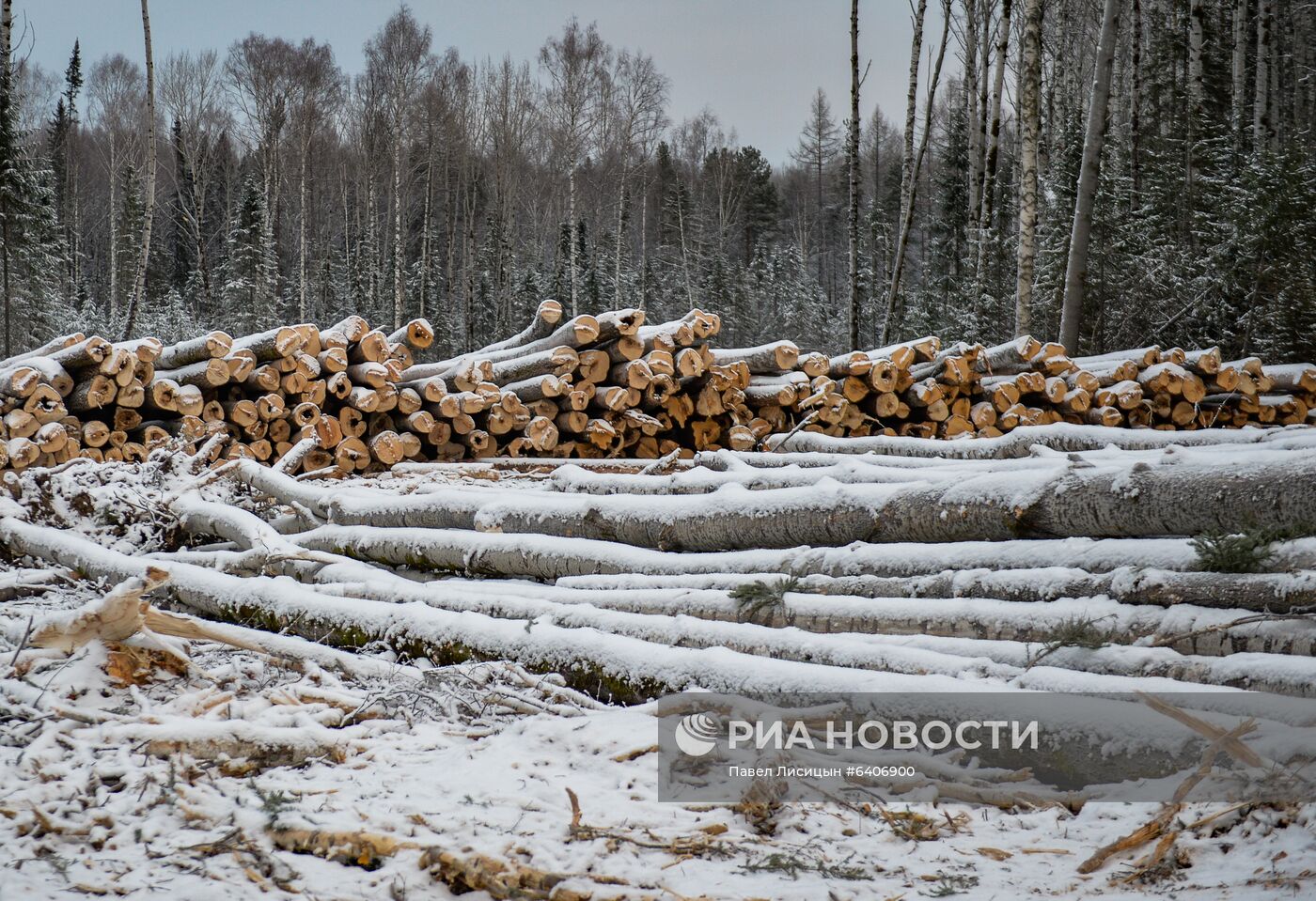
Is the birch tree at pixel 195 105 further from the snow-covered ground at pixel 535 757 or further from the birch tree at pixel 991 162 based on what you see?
the snow-covered ground at pixel 535 757

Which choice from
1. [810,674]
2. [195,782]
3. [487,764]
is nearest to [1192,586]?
[810,674]

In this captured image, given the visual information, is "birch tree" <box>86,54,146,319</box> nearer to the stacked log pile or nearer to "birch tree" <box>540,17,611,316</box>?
"birch tree" <box>540,17,611,316</box>

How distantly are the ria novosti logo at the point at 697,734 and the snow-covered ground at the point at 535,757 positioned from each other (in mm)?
108

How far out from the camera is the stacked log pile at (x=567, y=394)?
25.2ft

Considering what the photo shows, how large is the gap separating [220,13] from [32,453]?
114 feet

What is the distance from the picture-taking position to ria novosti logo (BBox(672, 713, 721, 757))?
2.74 m

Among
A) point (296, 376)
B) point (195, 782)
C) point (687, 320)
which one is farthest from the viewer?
point (687, 320)

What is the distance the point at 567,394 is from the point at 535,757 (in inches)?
239

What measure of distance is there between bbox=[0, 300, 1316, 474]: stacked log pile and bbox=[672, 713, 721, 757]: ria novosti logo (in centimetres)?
520

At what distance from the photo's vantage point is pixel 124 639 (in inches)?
121

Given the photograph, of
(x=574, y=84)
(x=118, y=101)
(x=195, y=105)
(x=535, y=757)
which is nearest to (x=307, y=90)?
(x=195, y=105)

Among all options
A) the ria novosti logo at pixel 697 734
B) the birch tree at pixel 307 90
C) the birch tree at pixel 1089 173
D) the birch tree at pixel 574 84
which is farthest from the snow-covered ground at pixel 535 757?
the birch tree at pixel 307 90

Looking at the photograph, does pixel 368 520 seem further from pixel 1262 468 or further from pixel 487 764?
pixel 1262 468

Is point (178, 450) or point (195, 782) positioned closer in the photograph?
point (195, 782)
